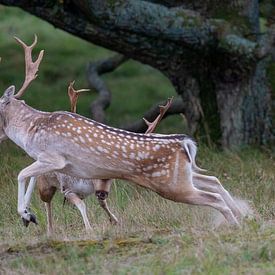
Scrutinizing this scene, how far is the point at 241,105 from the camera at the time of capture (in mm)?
12625

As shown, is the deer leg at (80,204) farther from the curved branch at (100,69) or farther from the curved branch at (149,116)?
the curved branch at (100,69)

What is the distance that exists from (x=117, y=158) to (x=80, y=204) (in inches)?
32.2

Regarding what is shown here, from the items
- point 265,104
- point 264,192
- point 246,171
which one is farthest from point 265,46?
point 264,192

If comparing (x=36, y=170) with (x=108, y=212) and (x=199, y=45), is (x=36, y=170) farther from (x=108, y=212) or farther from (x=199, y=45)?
(x=199, y=45)

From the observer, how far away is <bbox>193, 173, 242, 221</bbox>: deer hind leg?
29.4 ft

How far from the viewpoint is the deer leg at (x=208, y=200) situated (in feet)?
28.4

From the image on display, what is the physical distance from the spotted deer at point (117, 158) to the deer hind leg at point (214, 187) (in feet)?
0.06

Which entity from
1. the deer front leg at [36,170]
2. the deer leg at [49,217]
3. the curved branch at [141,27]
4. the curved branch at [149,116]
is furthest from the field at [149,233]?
the curved branch at [141,27]

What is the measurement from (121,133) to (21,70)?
1101cm

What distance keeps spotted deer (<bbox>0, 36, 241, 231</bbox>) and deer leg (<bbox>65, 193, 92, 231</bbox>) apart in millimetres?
447

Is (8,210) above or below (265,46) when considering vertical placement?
below

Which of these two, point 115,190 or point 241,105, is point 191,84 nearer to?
point 241,105

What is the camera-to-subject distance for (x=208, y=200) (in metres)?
8.72

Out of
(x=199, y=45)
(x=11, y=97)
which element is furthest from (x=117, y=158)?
(x=199, y=45)
